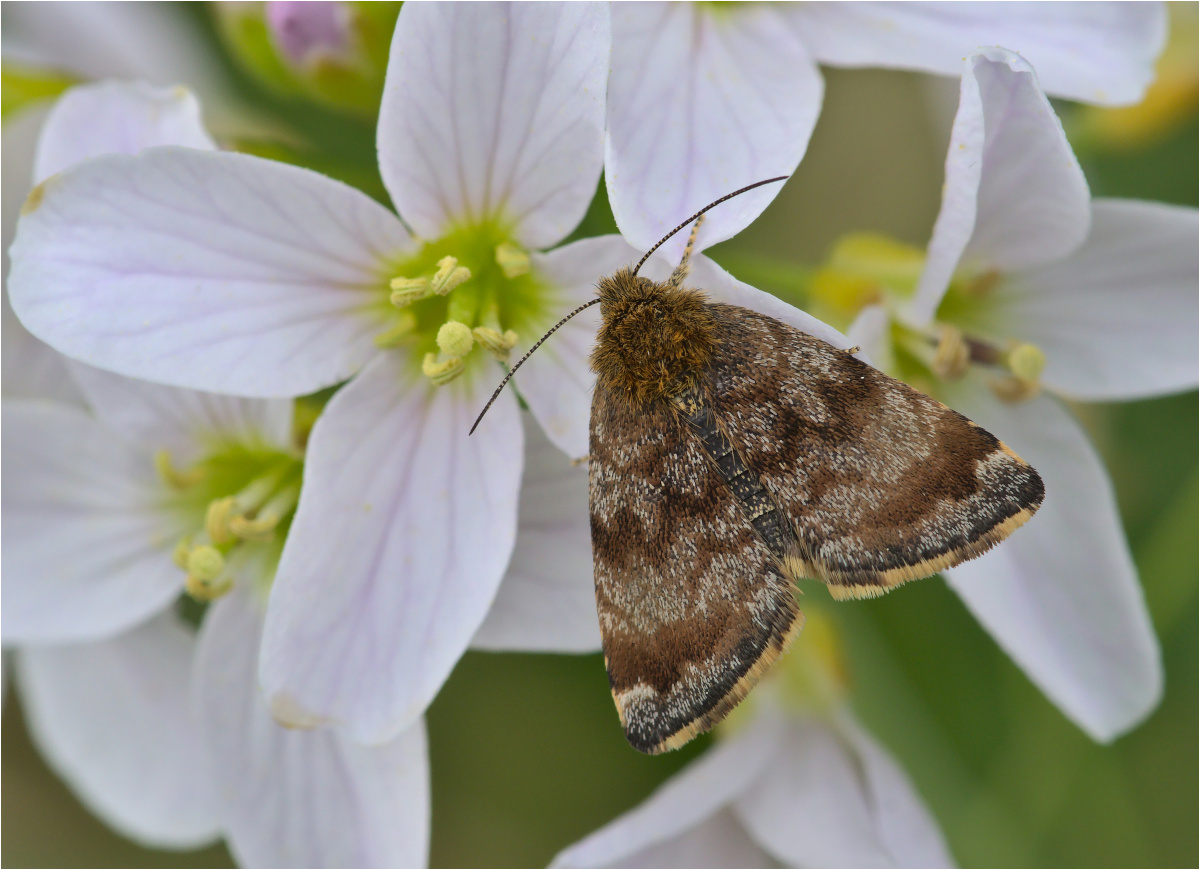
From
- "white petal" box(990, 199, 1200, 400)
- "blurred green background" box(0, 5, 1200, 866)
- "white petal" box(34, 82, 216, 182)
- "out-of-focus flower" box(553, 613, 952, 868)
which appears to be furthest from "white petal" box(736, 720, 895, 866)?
"white petal" box(34, 82, 216, 182)

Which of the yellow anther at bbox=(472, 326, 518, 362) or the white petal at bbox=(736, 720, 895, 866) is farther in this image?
the white petal at bbox=(736, 720, 895, 866)

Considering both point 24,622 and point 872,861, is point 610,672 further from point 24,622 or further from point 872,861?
point 24,622

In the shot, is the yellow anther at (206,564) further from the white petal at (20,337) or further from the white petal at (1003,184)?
the white petal at (1003,184)

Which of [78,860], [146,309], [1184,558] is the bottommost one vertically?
[78,860]

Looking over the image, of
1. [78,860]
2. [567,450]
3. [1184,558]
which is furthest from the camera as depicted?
[78,860]

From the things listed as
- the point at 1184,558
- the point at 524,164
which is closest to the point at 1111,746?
the point at 1184,558

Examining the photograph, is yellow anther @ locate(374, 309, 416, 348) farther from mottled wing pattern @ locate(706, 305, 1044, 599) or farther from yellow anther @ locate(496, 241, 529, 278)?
mottled wing pattern @ locate(706, 305, 1044, 599)

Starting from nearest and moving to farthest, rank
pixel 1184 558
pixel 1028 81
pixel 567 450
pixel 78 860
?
pixel 1028 81, pixel 567 450, pixel 1184 558, pixel 78 860
